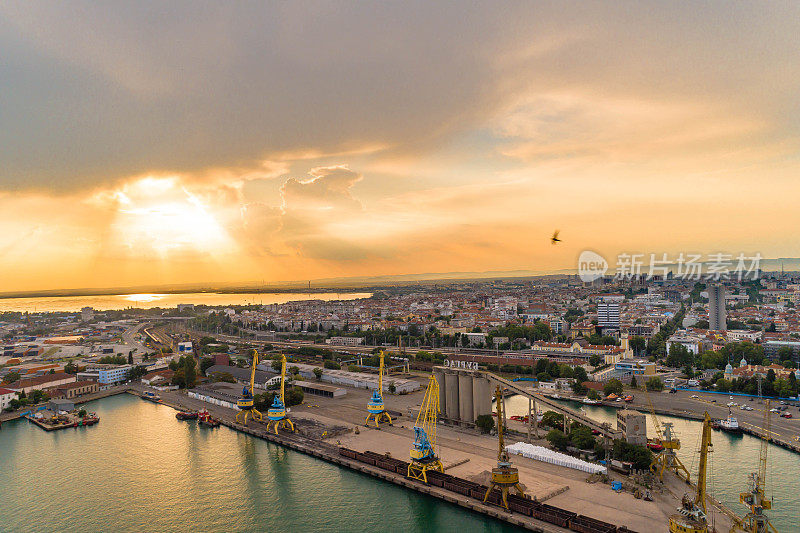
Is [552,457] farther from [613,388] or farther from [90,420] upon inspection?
[90,420]

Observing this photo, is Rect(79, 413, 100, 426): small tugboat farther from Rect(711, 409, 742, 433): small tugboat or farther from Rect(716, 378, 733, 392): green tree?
Rect(716, 378, 733, 392): green tree

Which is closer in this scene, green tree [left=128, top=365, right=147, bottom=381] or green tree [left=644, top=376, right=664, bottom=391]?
green tree [left=644, top=376, right=664, bottom=391]

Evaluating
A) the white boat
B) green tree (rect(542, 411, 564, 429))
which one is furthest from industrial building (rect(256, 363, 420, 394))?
the white boat

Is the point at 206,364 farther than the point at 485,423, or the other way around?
the point at 206,364

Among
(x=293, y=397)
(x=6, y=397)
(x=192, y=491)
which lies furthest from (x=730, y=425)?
(x=6, y=397)

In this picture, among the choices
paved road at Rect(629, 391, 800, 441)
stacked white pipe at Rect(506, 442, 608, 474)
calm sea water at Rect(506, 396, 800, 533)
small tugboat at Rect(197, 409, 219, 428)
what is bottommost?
calm sea water at Rect(506, 396, 800, 533)

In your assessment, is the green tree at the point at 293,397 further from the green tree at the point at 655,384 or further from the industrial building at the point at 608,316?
the industrial building at the point at 608,316
